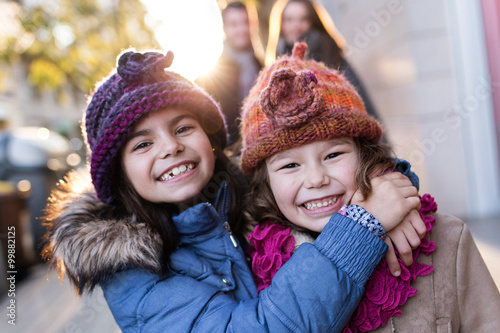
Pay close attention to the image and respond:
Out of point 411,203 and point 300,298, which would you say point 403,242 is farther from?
point 300,298

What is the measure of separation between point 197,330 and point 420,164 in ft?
12.9

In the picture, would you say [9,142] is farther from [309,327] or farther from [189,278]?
[309,327]

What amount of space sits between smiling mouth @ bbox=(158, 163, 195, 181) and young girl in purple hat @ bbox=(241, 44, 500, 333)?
25 centimetres

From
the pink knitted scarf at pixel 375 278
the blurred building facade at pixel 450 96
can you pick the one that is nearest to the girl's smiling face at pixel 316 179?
the pink knitted scarf at pixel 375 278

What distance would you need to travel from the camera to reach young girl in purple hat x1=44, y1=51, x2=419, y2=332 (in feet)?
3.92

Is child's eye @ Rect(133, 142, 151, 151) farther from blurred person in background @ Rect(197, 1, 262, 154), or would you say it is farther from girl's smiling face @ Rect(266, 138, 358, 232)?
blurred person in background @ Rect(197, 1, 262, 154)

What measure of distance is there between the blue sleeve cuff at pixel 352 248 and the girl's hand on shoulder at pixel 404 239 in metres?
0.07

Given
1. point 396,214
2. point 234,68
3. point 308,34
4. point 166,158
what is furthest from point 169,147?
point 308,34

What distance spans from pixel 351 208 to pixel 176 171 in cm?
67

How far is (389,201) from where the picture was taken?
4.23 feet

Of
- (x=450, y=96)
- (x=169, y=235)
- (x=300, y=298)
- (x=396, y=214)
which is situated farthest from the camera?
(x=450, y=96)

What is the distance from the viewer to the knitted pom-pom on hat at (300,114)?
1.30m

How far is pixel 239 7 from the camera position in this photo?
312cm

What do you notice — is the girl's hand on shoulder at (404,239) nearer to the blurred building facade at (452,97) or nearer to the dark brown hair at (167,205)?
the dark brown hair at (167,205)
